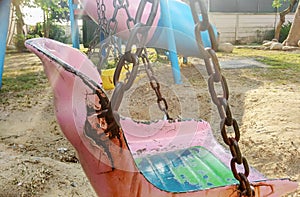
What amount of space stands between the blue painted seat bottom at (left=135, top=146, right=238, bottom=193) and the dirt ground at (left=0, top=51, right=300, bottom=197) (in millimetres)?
277

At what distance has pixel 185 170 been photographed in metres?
0.80

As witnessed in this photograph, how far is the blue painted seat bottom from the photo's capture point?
0.72 metres

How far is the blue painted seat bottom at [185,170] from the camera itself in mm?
724

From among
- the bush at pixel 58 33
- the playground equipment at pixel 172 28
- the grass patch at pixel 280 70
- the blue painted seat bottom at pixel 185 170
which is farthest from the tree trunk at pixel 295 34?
the blue painted seat bottom at pixel 185 170

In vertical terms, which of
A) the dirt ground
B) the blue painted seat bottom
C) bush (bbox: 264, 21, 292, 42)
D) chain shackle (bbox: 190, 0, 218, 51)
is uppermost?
chain shackle (bbox: 190, 0, 218, 51)

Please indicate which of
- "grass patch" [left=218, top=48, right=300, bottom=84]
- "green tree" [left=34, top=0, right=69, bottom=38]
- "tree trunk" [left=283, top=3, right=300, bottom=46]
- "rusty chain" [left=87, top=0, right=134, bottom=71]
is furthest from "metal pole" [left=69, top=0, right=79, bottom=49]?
"tree trunk" [left=283, top=3, right=300, bottom=46]

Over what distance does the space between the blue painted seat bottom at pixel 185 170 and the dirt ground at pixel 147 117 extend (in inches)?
10.9

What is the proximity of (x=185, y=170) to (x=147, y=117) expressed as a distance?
1.04m

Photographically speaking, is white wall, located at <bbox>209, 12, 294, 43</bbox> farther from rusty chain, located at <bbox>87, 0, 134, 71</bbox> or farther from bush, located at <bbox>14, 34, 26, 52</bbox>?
rusty chain, located at <bbox>87, 0, 134, 71</bbox>

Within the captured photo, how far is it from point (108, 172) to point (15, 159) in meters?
0.81

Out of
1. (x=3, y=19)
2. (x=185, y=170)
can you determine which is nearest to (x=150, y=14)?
(x=185, y=170)

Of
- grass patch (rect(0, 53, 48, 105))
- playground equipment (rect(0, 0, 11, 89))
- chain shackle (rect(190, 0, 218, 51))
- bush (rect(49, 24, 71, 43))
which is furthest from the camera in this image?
bush (rect(49, 24, 71, 43))

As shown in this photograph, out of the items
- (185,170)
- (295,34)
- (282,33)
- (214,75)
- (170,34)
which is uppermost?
(214,75)

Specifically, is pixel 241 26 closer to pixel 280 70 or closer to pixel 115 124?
pixel 280 70
